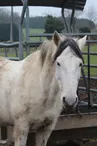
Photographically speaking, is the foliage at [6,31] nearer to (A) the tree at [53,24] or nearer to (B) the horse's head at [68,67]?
(A) the tree at [53,24]

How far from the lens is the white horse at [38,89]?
3463mm

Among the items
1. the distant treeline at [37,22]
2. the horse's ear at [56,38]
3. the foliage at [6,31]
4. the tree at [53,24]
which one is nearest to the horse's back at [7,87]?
the horse's ear at [56,38]

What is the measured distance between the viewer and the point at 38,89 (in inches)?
152

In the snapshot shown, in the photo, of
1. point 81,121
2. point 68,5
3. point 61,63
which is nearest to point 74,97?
point 61,63

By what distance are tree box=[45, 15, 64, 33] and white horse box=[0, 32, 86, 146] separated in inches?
143

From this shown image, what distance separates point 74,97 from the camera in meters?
3.18

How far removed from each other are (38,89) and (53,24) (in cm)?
421

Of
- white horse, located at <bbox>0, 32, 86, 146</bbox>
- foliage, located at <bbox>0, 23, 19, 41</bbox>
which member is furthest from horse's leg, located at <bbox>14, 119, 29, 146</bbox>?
foliage, located at <bbox>0, 23, 19, 41</bbox>

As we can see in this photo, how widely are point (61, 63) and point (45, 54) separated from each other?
482mm

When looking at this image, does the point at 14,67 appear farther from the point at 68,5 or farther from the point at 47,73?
the point at 68,5

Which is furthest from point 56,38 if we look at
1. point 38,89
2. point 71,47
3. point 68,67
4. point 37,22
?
point 37,22

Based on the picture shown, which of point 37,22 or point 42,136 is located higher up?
point 37,22

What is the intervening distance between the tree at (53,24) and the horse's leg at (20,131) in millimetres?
4026

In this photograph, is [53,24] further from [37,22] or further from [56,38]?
[56,38]
